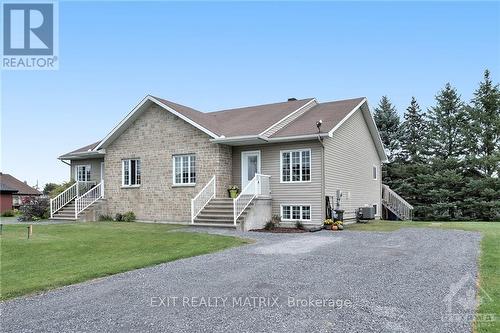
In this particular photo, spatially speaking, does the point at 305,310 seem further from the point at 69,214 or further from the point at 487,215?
the point at 487,215

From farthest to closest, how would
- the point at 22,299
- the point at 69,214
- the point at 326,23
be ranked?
the point at 69,214 < the point at 326,23 < the point at 22,299

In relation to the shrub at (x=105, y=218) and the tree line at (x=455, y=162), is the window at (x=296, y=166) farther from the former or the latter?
the tree line at (x=455, y=162)

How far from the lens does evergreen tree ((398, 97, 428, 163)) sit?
106ft

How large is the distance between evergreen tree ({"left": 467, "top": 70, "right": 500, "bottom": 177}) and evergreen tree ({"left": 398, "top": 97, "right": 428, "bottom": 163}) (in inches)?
140

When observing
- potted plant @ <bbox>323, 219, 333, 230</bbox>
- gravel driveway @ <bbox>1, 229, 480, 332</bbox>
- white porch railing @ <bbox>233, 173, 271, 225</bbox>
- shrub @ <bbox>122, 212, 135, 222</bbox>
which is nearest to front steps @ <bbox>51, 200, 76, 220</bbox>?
shrub @ <bbox>122, 212, 135, 222</bbox>

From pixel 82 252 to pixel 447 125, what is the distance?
1149 inches

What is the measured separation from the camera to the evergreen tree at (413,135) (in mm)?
32188

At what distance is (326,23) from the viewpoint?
57.1ft

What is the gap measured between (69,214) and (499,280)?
19.6 metres

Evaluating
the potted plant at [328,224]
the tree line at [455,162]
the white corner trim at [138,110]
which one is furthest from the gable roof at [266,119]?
the tree line at [455,162]

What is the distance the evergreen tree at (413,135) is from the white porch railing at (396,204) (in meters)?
6.97

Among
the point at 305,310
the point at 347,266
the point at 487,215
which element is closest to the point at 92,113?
the point at 347,266

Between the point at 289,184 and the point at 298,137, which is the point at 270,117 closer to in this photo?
the point at 298,137

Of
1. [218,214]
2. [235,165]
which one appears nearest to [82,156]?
[235,165]
